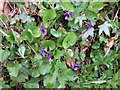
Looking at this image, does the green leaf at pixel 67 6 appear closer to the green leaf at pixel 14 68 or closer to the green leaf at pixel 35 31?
the green leaf at pixel 35 31

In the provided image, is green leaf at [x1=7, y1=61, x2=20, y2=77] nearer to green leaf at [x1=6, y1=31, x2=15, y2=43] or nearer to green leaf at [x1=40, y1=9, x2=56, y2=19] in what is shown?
green leaf at [x1=6, y1=31, x2=15, y2=43]

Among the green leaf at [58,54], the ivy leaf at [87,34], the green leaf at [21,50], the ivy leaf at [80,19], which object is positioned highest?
the ivy leaf at [80,19]

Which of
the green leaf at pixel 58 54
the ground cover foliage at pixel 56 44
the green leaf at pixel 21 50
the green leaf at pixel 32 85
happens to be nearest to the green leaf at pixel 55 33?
the ground cover foliage at pixel 56 44

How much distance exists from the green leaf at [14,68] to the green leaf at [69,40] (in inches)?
13.0

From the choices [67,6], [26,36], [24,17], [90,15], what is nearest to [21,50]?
[26,36]

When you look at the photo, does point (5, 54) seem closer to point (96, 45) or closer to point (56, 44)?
point (56, 44)

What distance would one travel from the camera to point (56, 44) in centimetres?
115

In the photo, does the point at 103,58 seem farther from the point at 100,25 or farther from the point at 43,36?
the point at 43,36

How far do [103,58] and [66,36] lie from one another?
0.36 meters

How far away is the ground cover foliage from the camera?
1.11 metres

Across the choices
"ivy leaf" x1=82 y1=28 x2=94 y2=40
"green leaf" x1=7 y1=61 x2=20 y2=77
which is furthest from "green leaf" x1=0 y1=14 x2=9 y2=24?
"ivy leaf" x1=82 y1=28 x2=94 y2=40

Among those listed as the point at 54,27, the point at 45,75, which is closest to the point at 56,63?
the point at 45,75

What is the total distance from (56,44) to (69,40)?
0.30ft

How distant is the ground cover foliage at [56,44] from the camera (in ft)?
3.64
